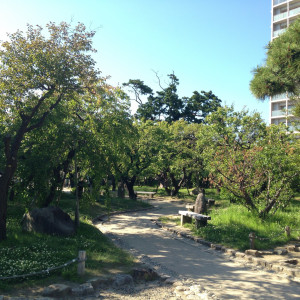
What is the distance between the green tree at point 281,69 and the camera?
780cm

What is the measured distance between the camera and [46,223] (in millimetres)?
10570

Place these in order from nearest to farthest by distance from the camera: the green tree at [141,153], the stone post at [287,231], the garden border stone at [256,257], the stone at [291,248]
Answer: the garden border stone at [256,257], the stone at [291,248], the stone post at [287,231], the green tree at [141,153]

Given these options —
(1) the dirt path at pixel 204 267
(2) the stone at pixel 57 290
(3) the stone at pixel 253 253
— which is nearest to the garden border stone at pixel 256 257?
(3) the stone at pixel 253 253

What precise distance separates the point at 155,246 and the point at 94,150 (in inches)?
184

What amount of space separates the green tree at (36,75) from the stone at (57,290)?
158 inches

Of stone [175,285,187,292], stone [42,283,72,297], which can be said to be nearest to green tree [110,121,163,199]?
stone [175,285,187,292]

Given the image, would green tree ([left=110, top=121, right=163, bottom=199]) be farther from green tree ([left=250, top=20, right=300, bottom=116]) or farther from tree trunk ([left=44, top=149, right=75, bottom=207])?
green tree ([left=250, top=20, right=300, bottom=116])

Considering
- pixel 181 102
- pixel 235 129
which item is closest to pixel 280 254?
pixel 235 129

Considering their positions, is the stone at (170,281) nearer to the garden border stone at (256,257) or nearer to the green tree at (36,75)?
the garden border stone at (256,257)

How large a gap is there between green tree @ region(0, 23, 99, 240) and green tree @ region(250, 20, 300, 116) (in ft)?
19.7

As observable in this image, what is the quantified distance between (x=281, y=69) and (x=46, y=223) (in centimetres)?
941

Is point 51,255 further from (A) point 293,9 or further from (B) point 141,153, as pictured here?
(A) point 293,9

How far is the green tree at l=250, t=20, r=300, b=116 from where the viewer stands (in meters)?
7.80

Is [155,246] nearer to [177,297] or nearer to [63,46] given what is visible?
[177,297]
